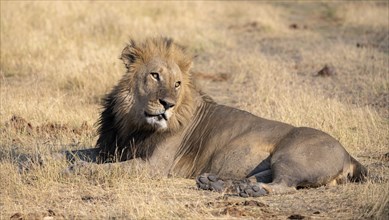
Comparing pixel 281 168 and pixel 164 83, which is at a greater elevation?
pixel 164 83

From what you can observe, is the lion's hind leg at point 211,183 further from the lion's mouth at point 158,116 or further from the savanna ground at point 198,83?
the lion's mouth at point 158,116

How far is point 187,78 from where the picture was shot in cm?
698

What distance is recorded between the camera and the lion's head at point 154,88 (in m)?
6.58

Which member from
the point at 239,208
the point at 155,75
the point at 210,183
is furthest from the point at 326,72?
the point at 239,208

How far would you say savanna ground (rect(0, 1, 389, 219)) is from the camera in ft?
18.4

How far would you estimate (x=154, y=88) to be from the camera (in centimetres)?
665

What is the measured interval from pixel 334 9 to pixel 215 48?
21.9ft

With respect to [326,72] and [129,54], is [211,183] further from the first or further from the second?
[326,72]

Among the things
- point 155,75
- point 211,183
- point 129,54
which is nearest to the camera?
point 211,183

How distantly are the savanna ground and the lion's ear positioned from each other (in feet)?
3.34

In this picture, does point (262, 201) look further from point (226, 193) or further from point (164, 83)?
point (164, 83)

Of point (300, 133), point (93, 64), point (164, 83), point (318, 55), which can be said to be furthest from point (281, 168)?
point (318, 55)

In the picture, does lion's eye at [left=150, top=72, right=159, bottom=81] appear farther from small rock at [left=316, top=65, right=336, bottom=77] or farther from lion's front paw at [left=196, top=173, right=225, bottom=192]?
small rock at [left=316, top=65, right=336, bottom=77]

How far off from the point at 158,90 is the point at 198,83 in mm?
876
